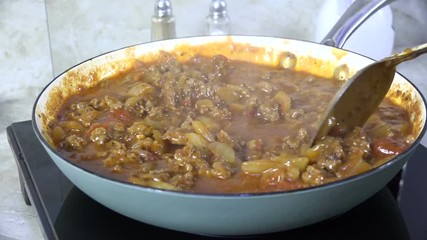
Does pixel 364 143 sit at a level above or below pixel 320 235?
above

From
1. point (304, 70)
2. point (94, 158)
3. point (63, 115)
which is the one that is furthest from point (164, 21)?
point (94, 158)

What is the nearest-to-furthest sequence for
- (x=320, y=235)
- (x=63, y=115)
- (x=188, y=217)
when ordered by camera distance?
(x=188, y=217) → (x=320, y=235) → (x=63, y=115)

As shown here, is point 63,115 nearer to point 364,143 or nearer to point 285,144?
point 285,144

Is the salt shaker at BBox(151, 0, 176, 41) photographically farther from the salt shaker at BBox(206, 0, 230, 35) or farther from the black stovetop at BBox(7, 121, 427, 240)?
the black stovetop at BBox(7, 121, 427, 240)

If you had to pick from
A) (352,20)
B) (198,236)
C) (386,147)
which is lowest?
(198,236)

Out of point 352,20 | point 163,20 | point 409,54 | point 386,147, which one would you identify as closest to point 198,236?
point 386,147

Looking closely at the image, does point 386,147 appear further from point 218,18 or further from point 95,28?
point 95,28

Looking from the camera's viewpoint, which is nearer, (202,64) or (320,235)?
(320,235)

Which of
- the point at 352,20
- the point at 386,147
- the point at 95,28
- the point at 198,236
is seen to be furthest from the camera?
the point at 95,28
